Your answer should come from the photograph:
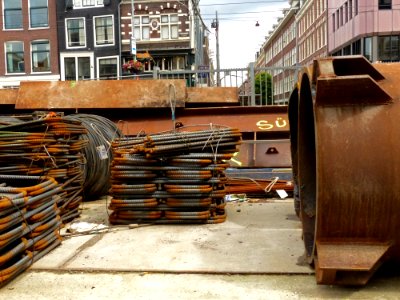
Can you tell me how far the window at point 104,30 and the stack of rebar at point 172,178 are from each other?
3615cm

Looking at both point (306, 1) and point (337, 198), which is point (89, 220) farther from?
point (306, 1)

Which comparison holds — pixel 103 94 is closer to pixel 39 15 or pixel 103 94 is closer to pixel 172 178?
pixel 172 178

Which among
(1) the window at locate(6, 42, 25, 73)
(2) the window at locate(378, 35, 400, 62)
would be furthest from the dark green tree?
(1) the window at locate(6, 42, 25, 73)

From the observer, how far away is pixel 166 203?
570cm

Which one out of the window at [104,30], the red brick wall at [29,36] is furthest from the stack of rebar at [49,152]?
the red brick wall at [29,36]

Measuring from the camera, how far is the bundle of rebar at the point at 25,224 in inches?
150

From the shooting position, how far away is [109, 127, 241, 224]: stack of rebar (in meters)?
5.59

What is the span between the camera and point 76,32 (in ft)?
132

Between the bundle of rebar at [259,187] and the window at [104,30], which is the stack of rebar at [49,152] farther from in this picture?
the window at [104,30]

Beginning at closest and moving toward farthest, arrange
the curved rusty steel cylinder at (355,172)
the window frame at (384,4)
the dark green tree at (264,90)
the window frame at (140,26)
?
the curved rusty steel cylinder at (355,172), the dark green tree at (264,90), the window frame at (384,4), the window frame at (140,26)

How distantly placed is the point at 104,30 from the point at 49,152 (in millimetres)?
37152

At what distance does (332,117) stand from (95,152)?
4617mm

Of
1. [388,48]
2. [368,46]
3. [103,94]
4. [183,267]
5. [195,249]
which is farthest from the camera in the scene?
[368,46]

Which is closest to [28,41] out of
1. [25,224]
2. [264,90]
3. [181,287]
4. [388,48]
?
[388,48]
